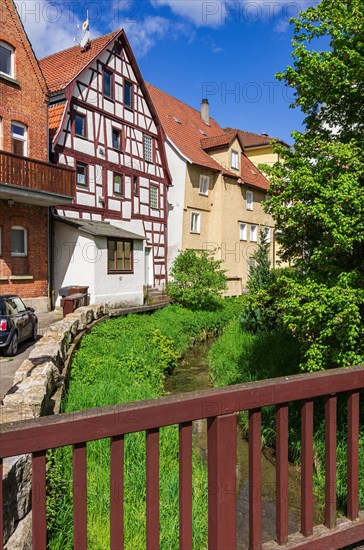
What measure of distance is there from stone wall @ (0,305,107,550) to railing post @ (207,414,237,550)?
5.61 feet

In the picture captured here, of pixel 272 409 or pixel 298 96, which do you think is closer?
pixel 298 96

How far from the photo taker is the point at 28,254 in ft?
50.6

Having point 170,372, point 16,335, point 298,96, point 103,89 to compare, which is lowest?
point 170,372

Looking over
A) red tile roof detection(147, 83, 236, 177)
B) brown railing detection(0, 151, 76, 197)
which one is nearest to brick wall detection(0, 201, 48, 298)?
brown railing detection(0, 151, 76, 197)

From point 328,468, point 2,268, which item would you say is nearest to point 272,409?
point 328,468

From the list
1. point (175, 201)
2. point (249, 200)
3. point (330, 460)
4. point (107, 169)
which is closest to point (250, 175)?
point (249, 200)

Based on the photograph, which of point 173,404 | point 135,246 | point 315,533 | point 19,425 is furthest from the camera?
point 135,246

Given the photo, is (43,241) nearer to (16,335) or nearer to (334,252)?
(16,335)

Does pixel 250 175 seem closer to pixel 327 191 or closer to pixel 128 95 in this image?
pixel 128 95

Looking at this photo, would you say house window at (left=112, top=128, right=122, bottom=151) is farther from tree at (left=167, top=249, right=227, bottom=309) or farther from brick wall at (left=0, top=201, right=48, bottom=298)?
tree at (left=167, top=249, right=227, bottom=309)

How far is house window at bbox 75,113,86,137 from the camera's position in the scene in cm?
1789

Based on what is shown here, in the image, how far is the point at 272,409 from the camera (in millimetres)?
8133

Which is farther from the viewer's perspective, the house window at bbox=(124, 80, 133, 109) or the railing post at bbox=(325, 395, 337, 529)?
the house window at bbox=(124, 80, 133, 109)

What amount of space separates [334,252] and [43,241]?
39.8ft
